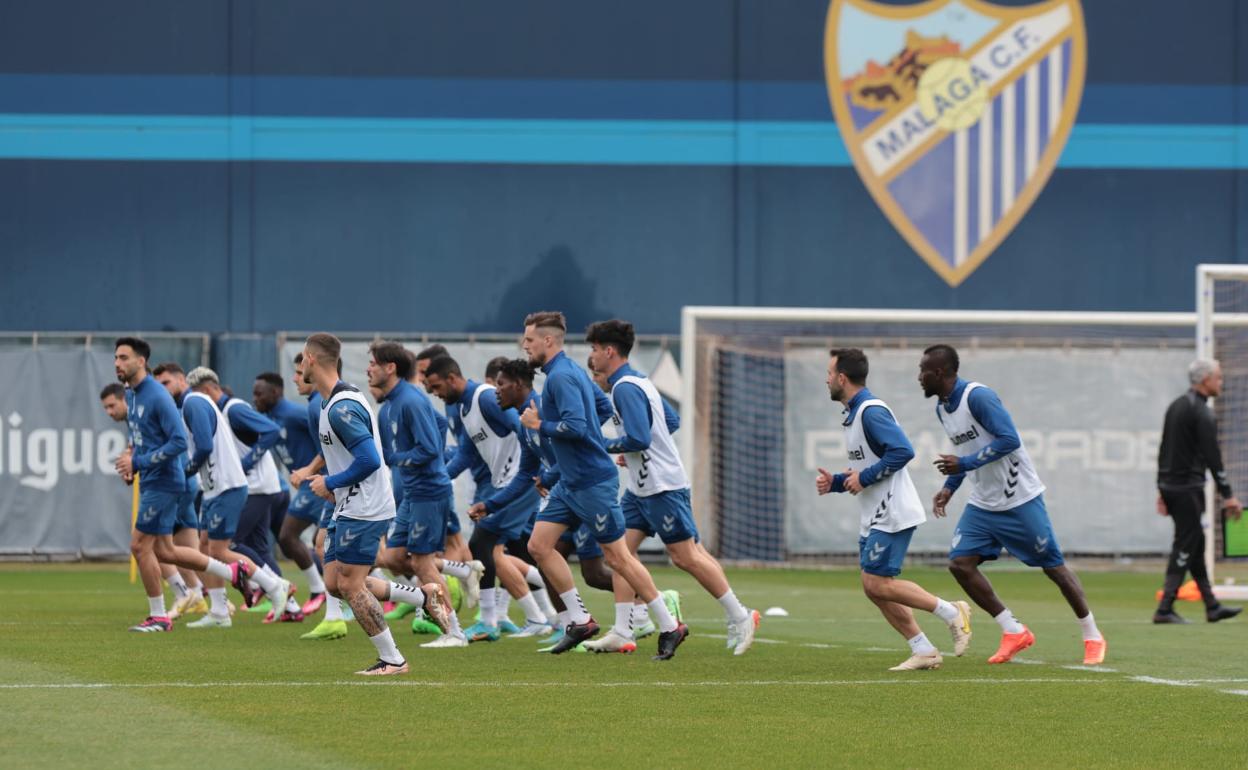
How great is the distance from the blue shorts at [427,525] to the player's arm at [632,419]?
174cm

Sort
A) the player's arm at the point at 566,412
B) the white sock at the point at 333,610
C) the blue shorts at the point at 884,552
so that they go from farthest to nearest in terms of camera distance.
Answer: the white sock at the point at 333,610
the player's arm at the point at 566,412
the blue shorts at the point at 884,552

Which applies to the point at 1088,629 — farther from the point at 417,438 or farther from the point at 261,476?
the point at 261,476

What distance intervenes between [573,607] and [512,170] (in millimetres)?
14808

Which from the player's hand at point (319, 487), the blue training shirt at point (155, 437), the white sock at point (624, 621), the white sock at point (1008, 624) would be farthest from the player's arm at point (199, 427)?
the white sock at point (1008, 624)

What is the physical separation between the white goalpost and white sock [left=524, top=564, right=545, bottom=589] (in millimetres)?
10844

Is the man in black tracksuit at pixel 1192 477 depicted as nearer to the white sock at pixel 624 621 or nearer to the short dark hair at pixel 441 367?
the white sock at pixel 624 621

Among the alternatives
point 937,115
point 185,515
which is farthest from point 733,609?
point 937,115

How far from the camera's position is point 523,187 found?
2725cm

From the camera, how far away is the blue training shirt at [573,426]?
12180mm

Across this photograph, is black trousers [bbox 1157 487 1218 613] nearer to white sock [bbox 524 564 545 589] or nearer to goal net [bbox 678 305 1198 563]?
white sock [bbox 524 564 545 589]

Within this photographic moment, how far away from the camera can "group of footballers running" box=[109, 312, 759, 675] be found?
11.4 meters

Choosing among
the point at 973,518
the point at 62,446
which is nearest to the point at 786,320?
the point at 62,446

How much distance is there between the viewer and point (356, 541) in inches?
442

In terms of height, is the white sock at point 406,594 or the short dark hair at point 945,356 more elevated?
the short dark hair at point 945,356
